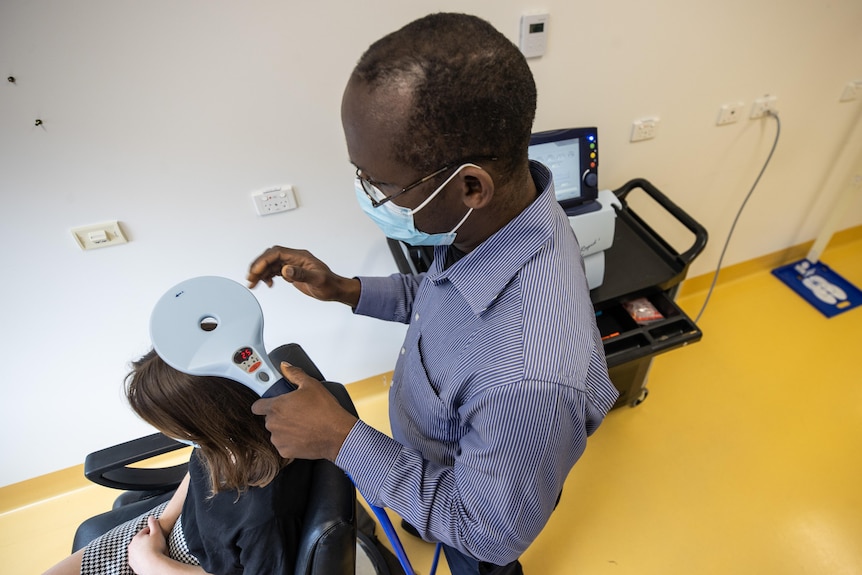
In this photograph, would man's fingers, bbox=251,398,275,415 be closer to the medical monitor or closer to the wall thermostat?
the medical monitor

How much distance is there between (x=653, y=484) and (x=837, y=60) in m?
1.74

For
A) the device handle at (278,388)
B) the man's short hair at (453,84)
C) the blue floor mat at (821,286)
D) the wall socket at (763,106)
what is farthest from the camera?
the blue floor mat at (821,286)

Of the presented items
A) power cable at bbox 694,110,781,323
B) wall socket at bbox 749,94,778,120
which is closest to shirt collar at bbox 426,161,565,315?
wall socket at bbox 749,94,778,120

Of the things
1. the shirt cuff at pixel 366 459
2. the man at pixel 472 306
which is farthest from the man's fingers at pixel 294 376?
Answer: the shirt cuff at pixel 366 459

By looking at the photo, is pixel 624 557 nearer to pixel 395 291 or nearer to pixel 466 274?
pixel 395 291

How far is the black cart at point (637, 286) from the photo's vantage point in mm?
1276

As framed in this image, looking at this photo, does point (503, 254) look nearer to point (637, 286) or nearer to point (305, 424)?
point (305, 424)

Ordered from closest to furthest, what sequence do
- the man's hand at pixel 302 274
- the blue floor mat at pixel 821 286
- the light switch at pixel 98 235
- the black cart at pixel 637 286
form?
1. the man's hand at pixel 302 274
2. the light switch at pixel 98 235
3. the black cart at pixel 637 286
4. the blue floor mat at pixel 821 286

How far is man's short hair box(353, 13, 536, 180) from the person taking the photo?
519 mm

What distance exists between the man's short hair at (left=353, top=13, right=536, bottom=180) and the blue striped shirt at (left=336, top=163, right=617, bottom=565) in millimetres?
153

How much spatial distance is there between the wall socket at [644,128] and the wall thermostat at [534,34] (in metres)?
0.49

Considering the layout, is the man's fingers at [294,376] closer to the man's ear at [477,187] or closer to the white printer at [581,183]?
the man's ear at [477,187]

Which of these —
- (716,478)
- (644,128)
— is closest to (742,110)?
(644,128)

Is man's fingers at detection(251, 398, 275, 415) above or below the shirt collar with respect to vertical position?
below
